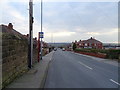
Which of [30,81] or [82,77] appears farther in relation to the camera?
[82,77]

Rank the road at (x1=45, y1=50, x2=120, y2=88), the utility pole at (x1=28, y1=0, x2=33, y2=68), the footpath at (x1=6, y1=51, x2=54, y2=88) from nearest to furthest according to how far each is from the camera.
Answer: the footpath at (x1=6, y1=51, x2=54, y2=88), the road at (x1=45, y1=50, x2=120, y2=88), the utility pole at (x1=28, y1=0, x2=33, y2=68)

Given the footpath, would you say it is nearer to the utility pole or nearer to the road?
the road

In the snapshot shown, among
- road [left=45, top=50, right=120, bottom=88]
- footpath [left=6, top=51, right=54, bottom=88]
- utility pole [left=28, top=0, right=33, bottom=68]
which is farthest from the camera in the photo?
utility pole [left=28, top=0, right=33, bottom=68]

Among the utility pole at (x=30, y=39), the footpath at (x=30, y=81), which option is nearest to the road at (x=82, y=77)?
the footpath at (x=30, y=81)

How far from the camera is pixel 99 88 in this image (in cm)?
923

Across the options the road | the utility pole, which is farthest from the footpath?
the utility pole

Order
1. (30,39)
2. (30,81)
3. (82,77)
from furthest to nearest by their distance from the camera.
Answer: (30,39), (82,77), (30,81)

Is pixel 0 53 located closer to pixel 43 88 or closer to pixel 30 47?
pixel 43 88

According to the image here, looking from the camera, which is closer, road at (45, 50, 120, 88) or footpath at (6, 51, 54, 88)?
footpath at (6, 51, 54, 88)

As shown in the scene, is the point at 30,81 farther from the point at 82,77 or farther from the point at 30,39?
the point at 30,39

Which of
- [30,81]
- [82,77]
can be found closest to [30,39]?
[82,77]

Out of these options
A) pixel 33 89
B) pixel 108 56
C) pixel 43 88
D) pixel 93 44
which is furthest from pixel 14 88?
pixel 93 44

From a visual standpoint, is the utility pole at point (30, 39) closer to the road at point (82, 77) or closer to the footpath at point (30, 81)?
the road at point (82, 77)

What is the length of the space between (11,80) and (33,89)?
181cm
